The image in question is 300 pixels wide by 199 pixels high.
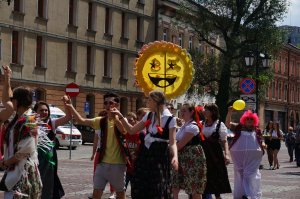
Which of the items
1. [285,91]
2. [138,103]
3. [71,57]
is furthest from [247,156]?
[285,91]

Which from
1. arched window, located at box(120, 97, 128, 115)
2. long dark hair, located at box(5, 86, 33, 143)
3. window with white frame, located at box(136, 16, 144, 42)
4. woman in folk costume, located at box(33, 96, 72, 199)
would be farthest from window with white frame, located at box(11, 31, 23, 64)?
long dark hair, located at box(5, 86, 33, 143)

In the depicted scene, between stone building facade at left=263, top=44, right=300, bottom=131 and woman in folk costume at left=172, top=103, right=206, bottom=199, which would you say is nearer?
woman in folk costume at left=172, top=103, right=206, bottom=199

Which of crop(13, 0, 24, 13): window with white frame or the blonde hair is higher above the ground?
crop(13, 0, 24, 13): window with white frame

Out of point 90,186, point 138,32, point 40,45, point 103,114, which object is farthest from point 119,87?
point 103,114

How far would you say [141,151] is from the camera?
355 inches

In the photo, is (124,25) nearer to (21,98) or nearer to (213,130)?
(213,130)

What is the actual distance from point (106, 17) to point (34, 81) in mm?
10492

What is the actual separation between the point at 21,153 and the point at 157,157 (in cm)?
223

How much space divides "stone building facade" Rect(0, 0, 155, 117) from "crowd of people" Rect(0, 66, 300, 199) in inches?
1216

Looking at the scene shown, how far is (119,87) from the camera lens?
53.9 meters

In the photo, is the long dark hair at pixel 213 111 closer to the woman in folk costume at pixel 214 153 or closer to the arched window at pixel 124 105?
the woman in folk costume at pixel 214 153

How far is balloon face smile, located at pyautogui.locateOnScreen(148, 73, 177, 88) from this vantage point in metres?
13.4

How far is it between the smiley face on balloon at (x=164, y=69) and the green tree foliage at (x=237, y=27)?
34240 millimetres

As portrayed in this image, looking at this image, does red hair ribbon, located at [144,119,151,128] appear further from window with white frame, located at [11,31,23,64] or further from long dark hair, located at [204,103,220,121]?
window with white frame, located at [11,31,23,64]
